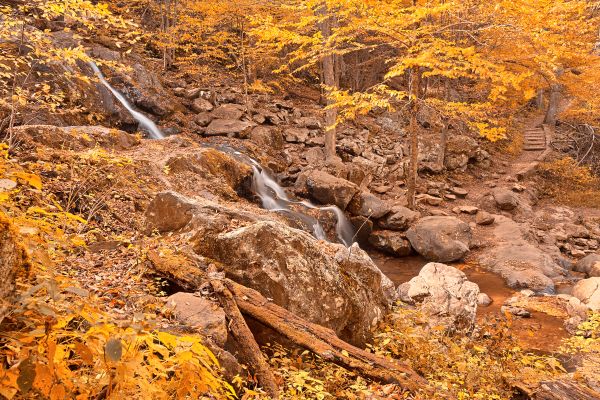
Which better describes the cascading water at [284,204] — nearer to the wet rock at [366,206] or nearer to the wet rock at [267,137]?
the wet rock at [366,206]

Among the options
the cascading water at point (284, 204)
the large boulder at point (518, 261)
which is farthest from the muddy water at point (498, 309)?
the cascading water at point (284, 204)

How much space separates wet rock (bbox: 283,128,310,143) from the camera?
53.2ft

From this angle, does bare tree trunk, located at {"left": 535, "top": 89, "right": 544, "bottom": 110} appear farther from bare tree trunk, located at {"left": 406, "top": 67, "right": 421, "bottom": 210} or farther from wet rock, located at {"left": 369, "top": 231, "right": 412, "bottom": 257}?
wet rock, located at {"left": 369, "top": 231, "right": 412, "bottom": 257}

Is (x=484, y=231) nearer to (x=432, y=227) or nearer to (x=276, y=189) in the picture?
(x=432, y=227)

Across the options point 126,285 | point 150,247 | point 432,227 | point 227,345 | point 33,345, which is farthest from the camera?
point 432,227

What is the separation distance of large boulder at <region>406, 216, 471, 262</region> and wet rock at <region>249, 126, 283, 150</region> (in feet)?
21.8

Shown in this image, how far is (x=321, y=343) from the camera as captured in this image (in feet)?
12.1

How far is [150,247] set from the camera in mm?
4504

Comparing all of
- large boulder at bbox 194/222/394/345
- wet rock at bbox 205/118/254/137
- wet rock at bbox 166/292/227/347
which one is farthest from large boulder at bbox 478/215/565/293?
wet rock at bbox 205/118/254/137

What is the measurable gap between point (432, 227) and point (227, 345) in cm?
927

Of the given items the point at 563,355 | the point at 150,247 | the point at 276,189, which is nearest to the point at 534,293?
the point at 563,355

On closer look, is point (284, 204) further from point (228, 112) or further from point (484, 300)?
point (228, 112)

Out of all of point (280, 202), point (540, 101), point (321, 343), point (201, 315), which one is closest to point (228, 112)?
point (280, 202)

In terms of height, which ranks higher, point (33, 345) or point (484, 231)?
point (33, 345)
